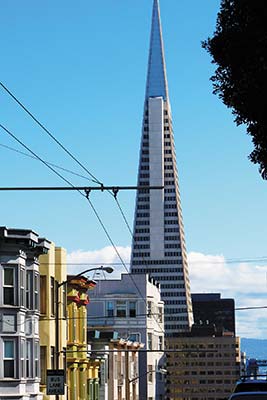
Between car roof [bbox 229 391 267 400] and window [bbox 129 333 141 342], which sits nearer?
car roof [bbox 229 391 267 400]

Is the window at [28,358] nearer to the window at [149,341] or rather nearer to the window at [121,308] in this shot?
the window at [121,308]

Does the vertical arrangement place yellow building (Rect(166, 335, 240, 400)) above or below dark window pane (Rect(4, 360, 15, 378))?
below

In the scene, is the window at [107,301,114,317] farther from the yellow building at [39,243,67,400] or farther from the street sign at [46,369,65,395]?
the street sign at [46,369,65,395]

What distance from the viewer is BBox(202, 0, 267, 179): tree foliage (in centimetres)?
1373

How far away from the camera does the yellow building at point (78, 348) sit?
5719 cm

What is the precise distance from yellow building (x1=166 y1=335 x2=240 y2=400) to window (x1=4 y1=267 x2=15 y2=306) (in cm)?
12230

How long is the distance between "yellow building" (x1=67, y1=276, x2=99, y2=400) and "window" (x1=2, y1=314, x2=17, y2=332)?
33.7 feet

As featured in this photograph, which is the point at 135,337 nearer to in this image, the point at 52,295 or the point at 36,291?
the point at 52,295

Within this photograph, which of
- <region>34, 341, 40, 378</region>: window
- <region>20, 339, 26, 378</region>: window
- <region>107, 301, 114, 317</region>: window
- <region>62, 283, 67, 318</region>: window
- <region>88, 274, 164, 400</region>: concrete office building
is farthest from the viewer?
<region>107, 301, 114, 317</region>: window

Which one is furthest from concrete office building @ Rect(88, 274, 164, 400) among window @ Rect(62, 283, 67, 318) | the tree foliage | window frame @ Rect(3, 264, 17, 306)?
the tree foliage

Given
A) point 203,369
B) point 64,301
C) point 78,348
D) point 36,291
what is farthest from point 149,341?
Result: point 203,369

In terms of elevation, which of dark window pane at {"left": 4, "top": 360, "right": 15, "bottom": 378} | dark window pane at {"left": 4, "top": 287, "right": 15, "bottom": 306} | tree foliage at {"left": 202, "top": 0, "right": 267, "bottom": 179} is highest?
tree foliage at {"left": 202, "top": 0, "right": 267, "bottom": 179}

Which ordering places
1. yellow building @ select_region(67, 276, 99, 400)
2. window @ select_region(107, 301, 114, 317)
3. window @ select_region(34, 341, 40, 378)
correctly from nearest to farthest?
1. window @ select_region(34, 341, 40, 378)
2. yellow building @ select_region(67, 276, 99, 400)
3. window @ select_region(107, 301, 114, 317)

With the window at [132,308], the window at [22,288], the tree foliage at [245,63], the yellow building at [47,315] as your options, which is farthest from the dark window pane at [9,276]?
the window at [132,308]
